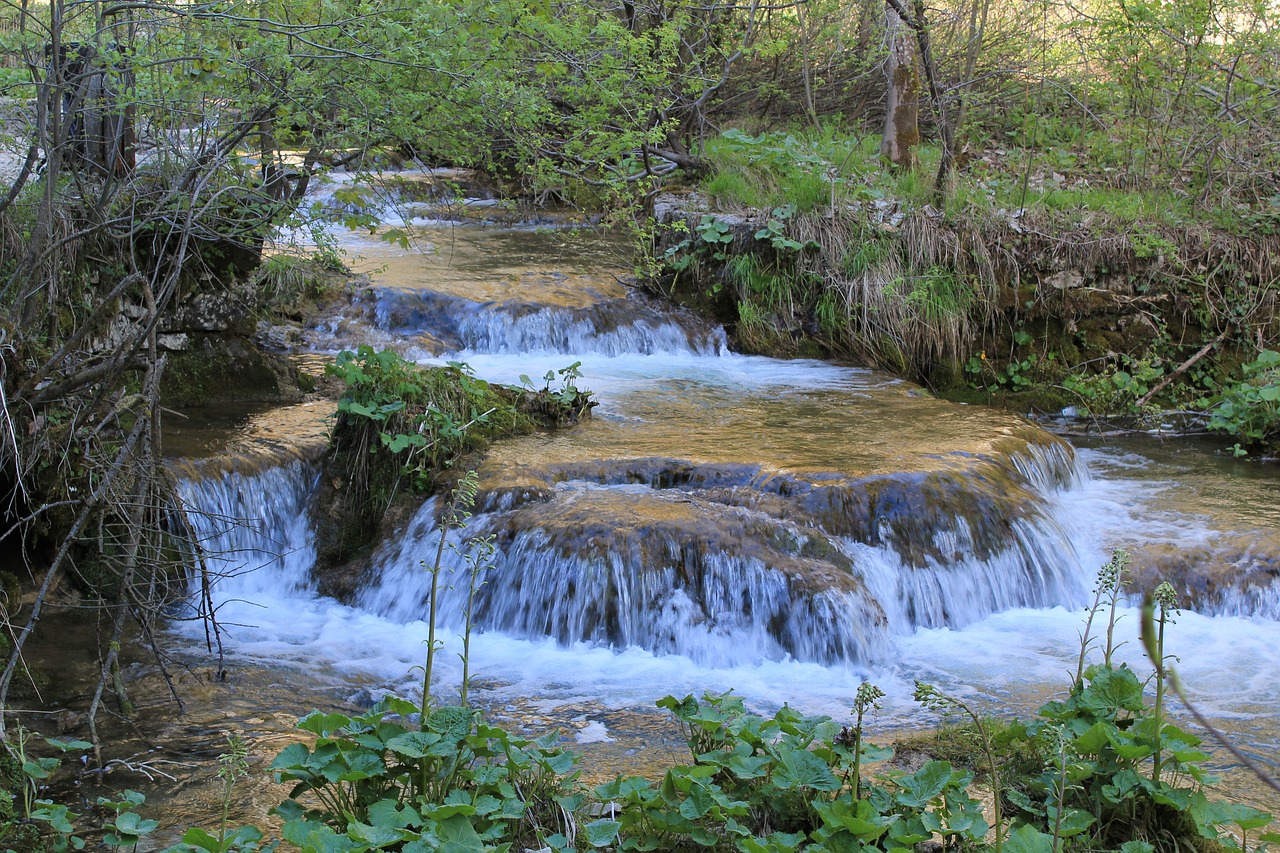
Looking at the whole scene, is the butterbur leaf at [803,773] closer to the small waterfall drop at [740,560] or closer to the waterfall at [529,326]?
the small waterfall drop at [740,560]

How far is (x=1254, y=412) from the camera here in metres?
8.59

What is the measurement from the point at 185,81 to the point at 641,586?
3507 millimetres

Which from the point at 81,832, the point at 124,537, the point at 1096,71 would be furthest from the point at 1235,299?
the point at 81,832

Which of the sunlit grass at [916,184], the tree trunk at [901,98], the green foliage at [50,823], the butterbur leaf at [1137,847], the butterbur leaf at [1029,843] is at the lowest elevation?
the green foliage at [50,823]

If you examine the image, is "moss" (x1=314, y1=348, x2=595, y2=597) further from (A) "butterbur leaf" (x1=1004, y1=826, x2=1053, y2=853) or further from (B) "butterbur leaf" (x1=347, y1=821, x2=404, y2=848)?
(A) "butterbur leaf" (x1=1004, y1=826, x2=1053, y2=853)

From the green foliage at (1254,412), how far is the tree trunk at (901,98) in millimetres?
4320

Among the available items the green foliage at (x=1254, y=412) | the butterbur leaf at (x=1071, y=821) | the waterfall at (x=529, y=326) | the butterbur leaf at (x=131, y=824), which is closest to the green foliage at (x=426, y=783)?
the butterbur leaf at (x=131, y=824)

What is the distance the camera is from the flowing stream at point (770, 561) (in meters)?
5.21

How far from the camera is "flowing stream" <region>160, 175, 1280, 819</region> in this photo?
5.21 m

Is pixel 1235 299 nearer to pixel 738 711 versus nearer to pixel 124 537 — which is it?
pixel 738 711

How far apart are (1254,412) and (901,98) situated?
517 centimetres

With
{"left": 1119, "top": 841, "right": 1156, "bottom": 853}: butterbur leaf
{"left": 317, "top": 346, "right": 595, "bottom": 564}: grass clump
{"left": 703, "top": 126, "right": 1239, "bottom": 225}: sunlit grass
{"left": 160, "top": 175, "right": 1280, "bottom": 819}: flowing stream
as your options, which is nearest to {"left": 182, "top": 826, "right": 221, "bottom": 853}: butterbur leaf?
{"left": 160, "top": 175, "right": 1280, "bottom": 819}: flowing stream

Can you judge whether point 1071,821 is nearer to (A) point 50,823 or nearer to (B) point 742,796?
(B) point 742,796

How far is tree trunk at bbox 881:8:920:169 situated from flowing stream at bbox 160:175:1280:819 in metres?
4.72
